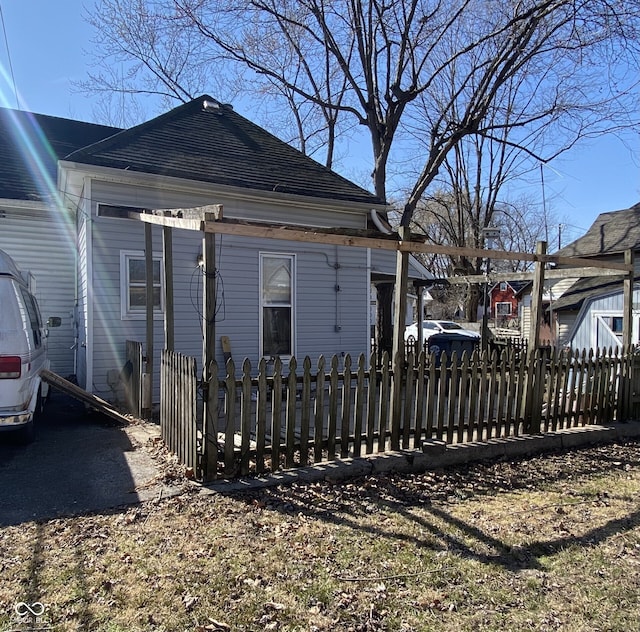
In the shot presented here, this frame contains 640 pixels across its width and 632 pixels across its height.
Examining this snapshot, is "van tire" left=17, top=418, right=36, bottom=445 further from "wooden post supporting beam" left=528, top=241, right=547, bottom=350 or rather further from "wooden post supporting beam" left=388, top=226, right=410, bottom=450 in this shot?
"wooden post supporting beam" left=528, top=241, right=547, bottom=350

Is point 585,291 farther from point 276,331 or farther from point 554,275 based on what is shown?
point 276,331

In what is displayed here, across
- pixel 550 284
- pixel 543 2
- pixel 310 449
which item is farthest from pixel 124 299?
pixel 550 284

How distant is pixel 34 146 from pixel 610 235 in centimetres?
2066

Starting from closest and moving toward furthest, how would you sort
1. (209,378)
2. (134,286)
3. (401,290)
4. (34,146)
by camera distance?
(209,378), (401,290), (134,286), (34,146)

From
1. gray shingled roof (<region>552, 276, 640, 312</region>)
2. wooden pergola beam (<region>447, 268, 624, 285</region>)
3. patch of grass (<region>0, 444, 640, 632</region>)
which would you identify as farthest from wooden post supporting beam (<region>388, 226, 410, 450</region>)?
gray shingled roof (<region>552, 276, 640, 312</region>)

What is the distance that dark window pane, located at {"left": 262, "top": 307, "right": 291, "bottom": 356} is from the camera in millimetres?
9766

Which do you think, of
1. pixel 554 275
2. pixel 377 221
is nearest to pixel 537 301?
pixel 554 275

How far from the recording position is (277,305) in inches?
387

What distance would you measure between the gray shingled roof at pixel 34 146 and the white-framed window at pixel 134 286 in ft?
10.6

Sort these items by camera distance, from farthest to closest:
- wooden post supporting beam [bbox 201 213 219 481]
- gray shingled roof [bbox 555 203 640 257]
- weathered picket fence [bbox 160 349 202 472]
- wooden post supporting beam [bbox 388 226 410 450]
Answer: gray shingled roof [bbox 555 203 640 257], wooden post supporting beam [bbox 388 226 410 450], weathered picket fence [bbox 160 349 202 472], wooden post supporting beam [bbox 201 213 219 481]

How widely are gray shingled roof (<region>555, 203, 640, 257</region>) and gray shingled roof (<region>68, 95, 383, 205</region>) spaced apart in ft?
43.7

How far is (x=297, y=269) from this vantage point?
9945 mm

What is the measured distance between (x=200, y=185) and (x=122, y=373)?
11.3 ft

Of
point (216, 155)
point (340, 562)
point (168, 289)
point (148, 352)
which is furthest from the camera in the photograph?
point (216, 155)
